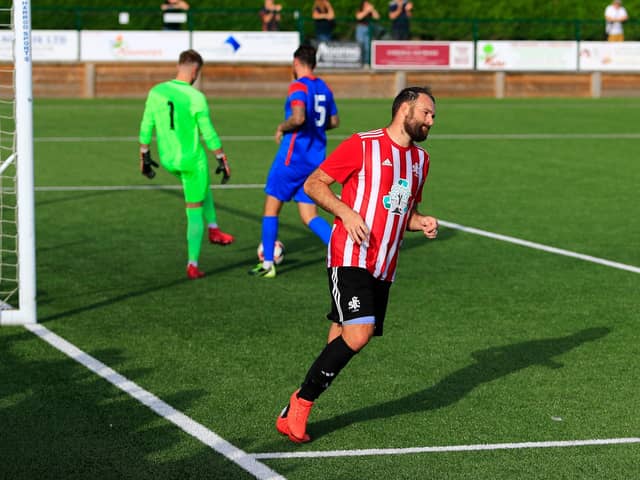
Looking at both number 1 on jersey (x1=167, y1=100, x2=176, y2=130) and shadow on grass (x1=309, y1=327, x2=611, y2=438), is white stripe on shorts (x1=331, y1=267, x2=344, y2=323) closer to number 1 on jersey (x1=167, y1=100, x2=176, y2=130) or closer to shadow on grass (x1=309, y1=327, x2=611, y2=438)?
shadow on grass (x1=309, y1=327, x2=611, y2=438)

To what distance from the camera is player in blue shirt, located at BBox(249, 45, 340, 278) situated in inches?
464

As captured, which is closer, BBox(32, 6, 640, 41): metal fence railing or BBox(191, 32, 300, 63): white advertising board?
BBox(191, 32, 300, 63): white advertising board

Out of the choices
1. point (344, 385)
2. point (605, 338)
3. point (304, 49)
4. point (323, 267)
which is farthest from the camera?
point (323, 267)

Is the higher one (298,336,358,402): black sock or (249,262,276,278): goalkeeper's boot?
(298,336,358,402): black sock

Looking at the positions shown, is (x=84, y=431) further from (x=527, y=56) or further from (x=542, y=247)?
(x=527, y=56)

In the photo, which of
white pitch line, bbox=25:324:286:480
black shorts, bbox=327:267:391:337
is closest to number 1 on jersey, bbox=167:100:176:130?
white pitch line, bbox=25:324:286:480

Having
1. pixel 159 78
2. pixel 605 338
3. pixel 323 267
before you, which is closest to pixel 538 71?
pixel 159 78

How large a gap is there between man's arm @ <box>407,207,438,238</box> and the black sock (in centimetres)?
73

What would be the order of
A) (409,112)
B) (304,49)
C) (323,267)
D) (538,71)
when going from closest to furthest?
(409,112), (304,49), (323,267), (538,71)

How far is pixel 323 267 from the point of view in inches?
493

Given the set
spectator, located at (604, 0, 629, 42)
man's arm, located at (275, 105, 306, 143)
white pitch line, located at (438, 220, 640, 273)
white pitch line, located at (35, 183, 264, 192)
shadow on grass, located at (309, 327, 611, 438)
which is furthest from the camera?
spectator, located at (604, 0, 629, 42)

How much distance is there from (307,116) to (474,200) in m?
5.86

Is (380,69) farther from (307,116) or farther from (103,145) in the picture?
(307,116)

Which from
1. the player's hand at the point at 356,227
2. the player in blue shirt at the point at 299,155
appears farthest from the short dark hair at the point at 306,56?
the player's hand at the point at 356,227
